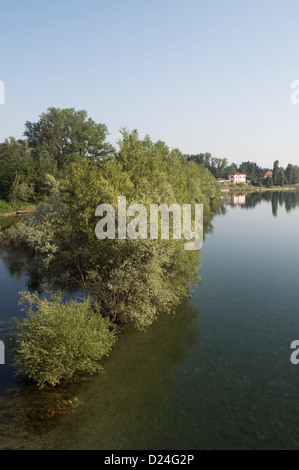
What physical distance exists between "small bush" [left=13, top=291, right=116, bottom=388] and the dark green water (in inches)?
46.4

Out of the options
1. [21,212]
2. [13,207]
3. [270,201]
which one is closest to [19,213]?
[21,212]

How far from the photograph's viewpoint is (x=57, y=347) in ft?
56.5

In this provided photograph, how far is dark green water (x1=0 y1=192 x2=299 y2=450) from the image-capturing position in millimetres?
14555

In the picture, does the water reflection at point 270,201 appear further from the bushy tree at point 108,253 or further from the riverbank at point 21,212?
the bushy tree at point 108,253

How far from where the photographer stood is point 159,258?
23422 millimetres

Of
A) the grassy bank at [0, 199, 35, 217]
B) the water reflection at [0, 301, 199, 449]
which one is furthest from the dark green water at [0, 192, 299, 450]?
the grassy bank at [0, 199, 35, 217]

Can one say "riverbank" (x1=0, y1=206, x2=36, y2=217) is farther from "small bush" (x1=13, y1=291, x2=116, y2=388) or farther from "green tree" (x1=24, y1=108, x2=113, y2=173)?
"small bush" (x1=13, y1=291, x2=116, y2=388)

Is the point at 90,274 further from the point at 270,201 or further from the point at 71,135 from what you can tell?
the point at 270,201

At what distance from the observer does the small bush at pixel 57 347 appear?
55.5 ft

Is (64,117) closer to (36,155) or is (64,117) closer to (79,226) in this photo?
(36,155)

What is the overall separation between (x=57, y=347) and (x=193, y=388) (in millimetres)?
7815

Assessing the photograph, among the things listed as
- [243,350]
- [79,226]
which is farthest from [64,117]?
[243,350]
